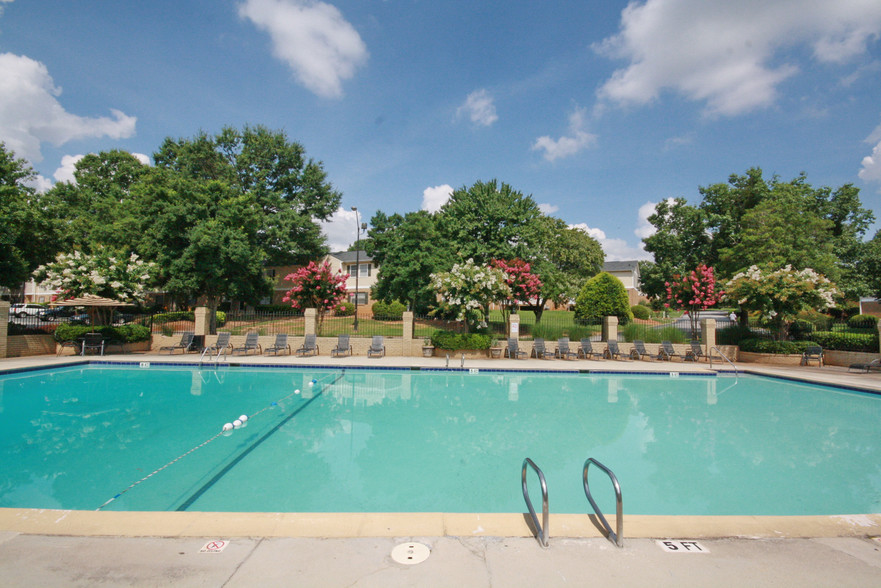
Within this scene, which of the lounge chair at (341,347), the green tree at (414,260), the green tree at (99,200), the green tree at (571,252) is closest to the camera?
the lounge chair at (341,347)

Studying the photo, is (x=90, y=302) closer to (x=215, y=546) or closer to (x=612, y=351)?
(x=215, y=546)

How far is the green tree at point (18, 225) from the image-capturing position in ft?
60.6

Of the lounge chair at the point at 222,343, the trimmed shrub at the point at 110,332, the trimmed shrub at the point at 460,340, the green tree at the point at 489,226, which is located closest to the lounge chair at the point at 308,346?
the lounge chair at the point at 222,343

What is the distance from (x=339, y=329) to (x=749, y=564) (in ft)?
71.8

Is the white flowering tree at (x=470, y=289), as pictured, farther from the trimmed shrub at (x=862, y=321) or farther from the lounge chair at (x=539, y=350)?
the trimmed shrub at (x=862, y=321)

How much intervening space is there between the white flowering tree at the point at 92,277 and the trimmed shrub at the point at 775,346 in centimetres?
2922

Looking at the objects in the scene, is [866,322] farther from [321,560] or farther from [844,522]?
[321,560]

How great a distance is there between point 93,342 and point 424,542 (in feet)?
69.4

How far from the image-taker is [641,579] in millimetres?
3139

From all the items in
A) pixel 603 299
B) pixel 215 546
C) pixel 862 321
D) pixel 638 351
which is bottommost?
pixel 215 546

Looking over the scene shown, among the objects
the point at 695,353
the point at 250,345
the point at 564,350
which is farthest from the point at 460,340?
the point at 695,353

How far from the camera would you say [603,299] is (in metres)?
24.8

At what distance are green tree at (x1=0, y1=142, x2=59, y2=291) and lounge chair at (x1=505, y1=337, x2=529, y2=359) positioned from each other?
2205 centimetres

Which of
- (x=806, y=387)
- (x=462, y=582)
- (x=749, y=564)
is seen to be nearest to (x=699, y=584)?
(x=749, y=564)
